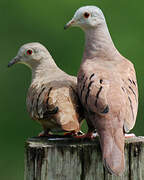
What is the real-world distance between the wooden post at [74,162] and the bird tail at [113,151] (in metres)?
0.14

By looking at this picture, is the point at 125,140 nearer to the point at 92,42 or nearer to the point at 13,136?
the point at 92,42

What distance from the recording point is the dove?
589 cm

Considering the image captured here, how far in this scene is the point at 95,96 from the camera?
6133 mm

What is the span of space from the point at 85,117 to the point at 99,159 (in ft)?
1.91

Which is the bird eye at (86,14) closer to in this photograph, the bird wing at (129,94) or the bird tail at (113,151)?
the bird wing at (129,94)

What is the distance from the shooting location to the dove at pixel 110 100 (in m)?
5.89

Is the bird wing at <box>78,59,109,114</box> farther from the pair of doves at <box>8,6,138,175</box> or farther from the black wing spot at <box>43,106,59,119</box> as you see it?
the black wing spot at <box>43,106,59,119</box>

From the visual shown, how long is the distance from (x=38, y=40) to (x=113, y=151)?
9814 millimetres

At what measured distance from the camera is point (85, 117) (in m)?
6.45

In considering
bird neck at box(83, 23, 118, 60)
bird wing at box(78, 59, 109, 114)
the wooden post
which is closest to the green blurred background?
bird neck at box(83, 23, 118, 60)

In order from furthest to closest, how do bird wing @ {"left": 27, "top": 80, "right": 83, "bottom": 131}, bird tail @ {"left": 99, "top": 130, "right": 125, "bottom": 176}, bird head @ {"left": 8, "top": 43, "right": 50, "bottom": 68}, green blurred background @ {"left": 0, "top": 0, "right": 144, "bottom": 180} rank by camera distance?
green blurred background @ {"left": 0, "top": 0, "right": 144, "bottom": 180}
bird head @ {"left": 8, "top": 43, "right": 50, "bottom": 68}
bird wing @ {"left": 27, "top": 80, "right": 83, "bottom": 131}
bird tail @ {"left": 99, "top": 130, "right": 125, "bottom": 176}

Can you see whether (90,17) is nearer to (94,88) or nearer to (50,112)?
(94,88)

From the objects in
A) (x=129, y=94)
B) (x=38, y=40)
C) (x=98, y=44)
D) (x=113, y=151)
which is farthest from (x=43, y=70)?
(x=38, y=40)

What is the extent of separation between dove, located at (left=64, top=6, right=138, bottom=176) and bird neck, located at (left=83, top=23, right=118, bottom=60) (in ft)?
0.21
